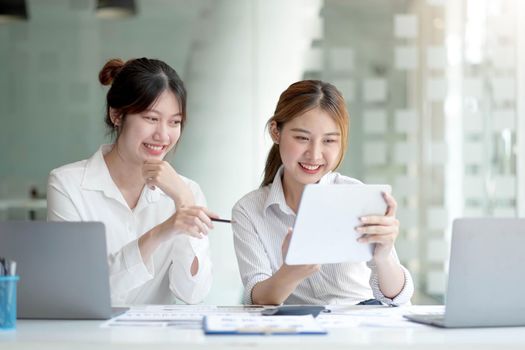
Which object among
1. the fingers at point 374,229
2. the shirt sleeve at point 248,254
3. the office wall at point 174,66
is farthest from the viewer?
the office wall at point 174,66

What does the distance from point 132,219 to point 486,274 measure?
1.24 meters

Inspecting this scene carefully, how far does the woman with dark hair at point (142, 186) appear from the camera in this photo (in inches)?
105

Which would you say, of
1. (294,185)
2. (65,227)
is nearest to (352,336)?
(65,227)

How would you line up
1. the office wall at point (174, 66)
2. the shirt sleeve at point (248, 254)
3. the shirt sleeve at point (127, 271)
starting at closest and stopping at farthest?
the shirt sleeve at point (127, 271) → the shirt sleeve at point (248, 254) → the office wall at point (174, 66)

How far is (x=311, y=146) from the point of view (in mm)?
2676

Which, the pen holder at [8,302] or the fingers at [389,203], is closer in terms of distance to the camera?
the pen holder at [8,302]

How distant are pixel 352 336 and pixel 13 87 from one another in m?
3.53

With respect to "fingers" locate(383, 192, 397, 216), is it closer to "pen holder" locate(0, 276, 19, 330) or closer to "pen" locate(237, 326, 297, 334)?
"pen" locate(237, 326, 297, 334)

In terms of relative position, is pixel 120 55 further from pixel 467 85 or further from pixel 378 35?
pixel 467 85

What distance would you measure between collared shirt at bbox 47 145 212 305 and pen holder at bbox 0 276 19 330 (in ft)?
2.44

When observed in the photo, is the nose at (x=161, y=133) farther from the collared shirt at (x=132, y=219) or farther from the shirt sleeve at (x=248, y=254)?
the shirt sleeve at (x=248, y=254)

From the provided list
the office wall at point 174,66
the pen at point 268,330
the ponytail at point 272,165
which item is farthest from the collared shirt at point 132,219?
the office wall at point 174,66

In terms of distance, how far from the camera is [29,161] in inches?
191

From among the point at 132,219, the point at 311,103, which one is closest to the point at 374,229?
the point at 311,103
